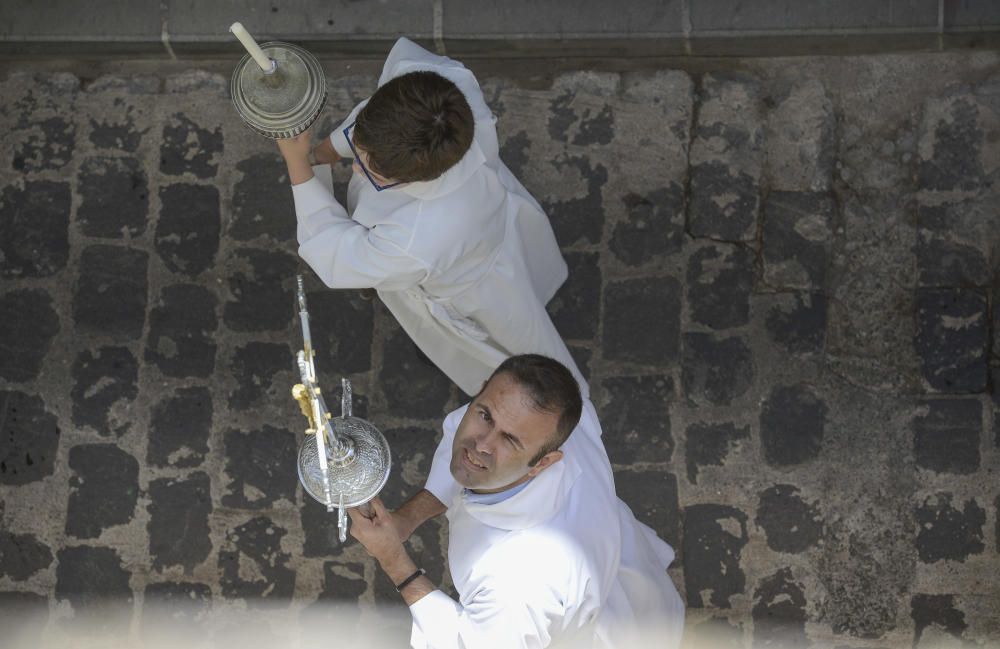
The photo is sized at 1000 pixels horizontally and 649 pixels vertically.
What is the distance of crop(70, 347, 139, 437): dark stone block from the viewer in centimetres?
564

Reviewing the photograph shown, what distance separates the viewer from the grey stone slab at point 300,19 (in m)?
5.62

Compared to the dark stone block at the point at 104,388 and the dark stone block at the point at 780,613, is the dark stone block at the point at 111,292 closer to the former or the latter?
the dark stone block at the point at 104,388

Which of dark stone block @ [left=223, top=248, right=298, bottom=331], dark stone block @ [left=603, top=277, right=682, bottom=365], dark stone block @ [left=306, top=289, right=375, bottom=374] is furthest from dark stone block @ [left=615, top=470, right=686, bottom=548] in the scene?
dark stone block @ [left=223, top=248, right=298, bottom=331]

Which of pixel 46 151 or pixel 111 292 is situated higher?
pixel 46 151

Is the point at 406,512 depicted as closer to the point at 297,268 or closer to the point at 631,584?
the point at 631,584

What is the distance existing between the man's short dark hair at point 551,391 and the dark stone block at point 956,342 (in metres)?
2.01

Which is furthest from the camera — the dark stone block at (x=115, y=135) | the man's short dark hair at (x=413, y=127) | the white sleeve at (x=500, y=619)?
the dark stone block at (x=115, y=135)

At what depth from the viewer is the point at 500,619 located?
384 centimetres

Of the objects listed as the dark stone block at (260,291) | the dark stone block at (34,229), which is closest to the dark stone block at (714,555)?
the dark stone block at (260,291)

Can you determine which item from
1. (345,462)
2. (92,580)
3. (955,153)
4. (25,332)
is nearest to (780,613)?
(955,153)

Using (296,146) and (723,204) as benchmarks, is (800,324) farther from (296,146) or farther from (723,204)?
(296,146)

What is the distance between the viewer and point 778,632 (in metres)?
5.38

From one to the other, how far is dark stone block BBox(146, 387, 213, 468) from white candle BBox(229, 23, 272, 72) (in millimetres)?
2115

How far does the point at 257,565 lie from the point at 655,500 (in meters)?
1.73
